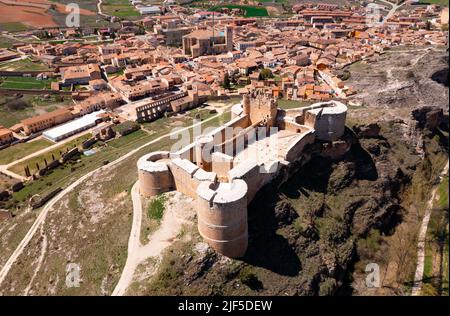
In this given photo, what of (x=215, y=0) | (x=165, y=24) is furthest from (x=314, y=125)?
(x=215, y=0)

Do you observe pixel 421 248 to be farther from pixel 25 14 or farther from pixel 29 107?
pixel 25 14

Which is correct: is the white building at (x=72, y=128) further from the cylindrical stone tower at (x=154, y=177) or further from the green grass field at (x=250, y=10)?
the green grass field at (x=250, y=10)

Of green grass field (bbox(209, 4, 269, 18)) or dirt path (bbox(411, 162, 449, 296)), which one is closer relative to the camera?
dirt path (bbox(411, 162, 449, 296))

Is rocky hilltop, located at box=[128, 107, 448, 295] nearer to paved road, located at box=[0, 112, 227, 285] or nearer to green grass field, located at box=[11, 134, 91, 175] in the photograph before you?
paved road, located at box=[0, 112, 227, 285]

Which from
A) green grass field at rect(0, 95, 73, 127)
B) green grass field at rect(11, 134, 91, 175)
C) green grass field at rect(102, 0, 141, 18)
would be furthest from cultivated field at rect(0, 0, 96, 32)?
green grass field at rect(11, 134, 91, 175)

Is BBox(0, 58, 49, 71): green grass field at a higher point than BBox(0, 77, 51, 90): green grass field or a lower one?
higher

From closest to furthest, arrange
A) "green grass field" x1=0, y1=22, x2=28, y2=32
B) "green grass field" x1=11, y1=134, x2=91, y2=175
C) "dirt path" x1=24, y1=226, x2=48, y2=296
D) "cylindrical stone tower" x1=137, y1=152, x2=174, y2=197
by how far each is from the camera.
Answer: "dirt path" x1=24, y1=226, x2=48, y2=296 → "cylindrical stone tower" x1=137, y1=152, x2=174, y2=197 → "green grass field" x1=11, y1=134, x2=91, y2=175 → "green grass field" x1=0, y1=22, x2=28, y2=32

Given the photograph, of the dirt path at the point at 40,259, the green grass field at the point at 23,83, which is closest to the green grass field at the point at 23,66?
the green grass field at the point at 23,83

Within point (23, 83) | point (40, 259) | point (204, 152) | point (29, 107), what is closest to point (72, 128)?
point (29, 107)
